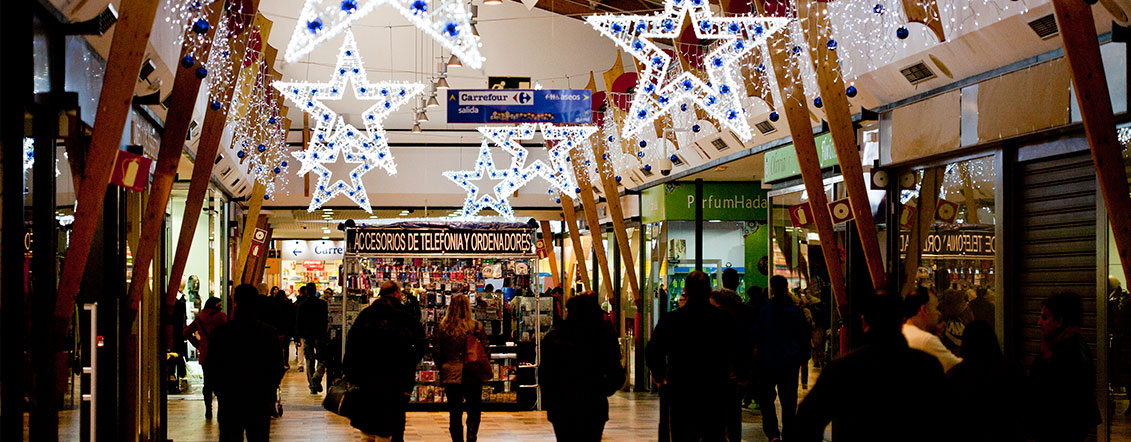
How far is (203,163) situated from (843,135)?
5.24 metres

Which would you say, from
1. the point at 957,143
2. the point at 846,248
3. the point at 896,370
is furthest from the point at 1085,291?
the point at 896,370

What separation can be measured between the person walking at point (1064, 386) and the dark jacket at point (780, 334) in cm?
387

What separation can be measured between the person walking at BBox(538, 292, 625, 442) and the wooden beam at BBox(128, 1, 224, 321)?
3192 mm

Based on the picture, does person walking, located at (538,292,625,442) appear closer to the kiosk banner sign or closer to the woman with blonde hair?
the woman with blonde hair

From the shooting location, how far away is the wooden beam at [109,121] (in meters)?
6.02

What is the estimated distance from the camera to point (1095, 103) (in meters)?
5.18

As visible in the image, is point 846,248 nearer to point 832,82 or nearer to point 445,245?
point 832,82

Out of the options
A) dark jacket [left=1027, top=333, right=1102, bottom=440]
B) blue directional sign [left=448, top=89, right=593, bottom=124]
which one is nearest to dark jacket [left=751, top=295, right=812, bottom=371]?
blue directional sign [left=448, top=89, right=593, bottom=124]

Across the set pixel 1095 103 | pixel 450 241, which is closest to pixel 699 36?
pixel 1095 103

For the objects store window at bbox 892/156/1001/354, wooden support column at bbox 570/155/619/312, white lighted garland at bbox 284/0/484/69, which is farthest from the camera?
wooden support column at bbox 570/155/619/312

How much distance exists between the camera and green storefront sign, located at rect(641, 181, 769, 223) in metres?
16.0

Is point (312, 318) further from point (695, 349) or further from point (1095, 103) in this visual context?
point (1095, 103)

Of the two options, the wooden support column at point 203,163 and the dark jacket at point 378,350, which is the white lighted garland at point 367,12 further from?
the dark jacket at point 378,350

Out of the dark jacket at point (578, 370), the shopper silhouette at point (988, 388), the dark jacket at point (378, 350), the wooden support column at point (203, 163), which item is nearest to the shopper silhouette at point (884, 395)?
the shopper silhouette at point (988, 388)
